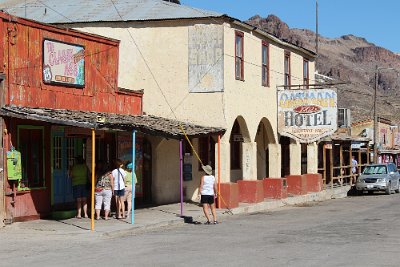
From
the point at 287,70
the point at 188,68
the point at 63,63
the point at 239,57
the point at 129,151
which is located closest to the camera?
the point at 63,63

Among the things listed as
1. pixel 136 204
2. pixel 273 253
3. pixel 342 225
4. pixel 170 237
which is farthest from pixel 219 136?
pixel 273 253

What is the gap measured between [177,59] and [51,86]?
650cm

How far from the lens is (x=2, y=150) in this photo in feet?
57.8

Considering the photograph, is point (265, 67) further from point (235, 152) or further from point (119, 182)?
point (119, 182)

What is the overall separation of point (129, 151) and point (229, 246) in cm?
961

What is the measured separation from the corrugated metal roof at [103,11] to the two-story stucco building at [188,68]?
4 centimetres

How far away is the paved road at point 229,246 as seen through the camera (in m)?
12.1

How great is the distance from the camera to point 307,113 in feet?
93.6

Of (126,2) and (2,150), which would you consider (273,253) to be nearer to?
(2,150)

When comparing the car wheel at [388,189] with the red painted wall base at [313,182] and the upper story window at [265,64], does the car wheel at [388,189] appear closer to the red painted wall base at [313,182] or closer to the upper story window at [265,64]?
the red painted wall base at [313,182]

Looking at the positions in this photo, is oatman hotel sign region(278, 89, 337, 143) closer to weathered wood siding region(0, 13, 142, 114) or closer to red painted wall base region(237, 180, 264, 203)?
red painted wall base region(237, 180, 264, 203)

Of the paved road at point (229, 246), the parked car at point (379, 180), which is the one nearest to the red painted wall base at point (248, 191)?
the paved road at point (229, 246)

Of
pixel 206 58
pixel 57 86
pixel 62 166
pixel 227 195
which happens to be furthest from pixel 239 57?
pixel 62 166

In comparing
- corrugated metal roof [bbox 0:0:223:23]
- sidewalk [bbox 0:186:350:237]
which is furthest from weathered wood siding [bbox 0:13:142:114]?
corrugated metal roof [bbox 0:0:223:23]
